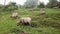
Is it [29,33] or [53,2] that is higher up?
[53,2]

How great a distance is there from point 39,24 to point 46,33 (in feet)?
16.9

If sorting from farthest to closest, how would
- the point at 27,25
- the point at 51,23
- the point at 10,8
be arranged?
the point at 10,8 → the point at 51,23 → the point at 27,25

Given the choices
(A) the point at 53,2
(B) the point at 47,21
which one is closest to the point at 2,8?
(A) the point at 53,2

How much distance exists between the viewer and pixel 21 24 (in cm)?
2481

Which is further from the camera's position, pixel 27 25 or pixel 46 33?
pixel 27 25

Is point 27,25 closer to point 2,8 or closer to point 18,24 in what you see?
point 18,24

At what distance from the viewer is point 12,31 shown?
20562mm

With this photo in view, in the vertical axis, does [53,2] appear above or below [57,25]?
above

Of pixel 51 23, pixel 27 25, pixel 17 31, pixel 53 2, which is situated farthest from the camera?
pixel 53 2

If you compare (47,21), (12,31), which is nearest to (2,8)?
(47,21)

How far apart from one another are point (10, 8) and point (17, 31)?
80.0 feet

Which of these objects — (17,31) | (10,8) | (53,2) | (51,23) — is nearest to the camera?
(17,31)

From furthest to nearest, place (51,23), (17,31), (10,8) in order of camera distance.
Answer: (10,8), (51,23), (17,31)

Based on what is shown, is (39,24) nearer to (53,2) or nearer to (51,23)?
(51,23)
